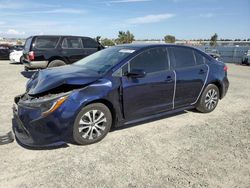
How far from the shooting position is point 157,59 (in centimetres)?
476

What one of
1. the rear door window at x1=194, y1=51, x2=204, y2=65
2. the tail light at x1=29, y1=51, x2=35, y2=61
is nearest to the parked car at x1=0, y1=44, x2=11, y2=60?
the tail light at x1=29, y1=51, x2=35, y2=61

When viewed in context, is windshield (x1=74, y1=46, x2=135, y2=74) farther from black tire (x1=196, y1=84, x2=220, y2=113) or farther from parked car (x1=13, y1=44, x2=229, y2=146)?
black tire (x1=196, y1=84, x2=220, y2=113)

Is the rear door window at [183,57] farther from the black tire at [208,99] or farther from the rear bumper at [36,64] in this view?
the rear bumper at [36,64]

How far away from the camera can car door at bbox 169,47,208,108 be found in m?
5.02

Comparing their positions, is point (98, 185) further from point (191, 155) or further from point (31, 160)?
point (191, 155)

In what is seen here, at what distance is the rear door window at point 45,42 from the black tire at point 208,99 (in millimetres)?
7088

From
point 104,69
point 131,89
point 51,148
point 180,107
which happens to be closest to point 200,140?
point 180,107

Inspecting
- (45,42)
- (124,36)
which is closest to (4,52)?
(45,42)

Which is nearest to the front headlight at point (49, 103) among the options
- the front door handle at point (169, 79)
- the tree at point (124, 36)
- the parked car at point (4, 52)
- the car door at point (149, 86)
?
the car door at point (149, 86)

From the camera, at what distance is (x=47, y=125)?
3.58 meters

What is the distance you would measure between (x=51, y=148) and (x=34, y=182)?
88 centimetres

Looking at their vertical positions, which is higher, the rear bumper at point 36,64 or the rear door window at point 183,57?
the rear door window at point 183,57

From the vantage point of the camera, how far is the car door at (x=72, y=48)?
10781 millimetres

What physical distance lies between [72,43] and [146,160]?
8.56 metres
